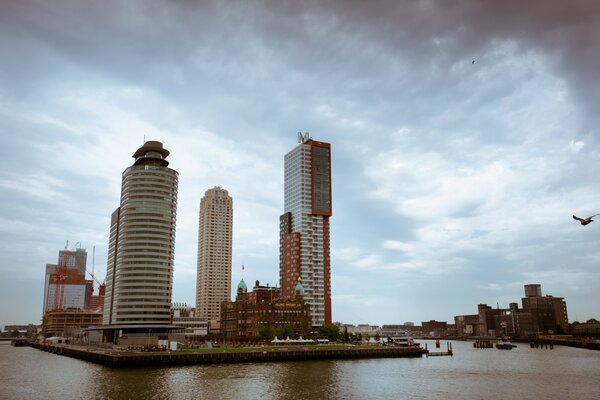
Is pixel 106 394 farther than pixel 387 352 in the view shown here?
No

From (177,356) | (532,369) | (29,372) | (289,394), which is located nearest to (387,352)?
(532,369)

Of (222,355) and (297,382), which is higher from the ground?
(222,355)

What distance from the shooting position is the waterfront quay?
13238 centimetres

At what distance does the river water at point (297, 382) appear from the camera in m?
87.0

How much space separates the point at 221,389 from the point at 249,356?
61.3 meters

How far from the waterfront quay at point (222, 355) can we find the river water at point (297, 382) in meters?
5.99

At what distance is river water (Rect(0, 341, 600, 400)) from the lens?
8700 centimetres

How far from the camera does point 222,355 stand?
14650 cm

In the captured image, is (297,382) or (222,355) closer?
(297,382)

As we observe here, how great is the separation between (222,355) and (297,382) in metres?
50.5

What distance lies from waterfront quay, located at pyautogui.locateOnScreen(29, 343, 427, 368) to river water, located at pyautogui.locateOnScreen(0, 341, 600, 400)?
19.6 ft

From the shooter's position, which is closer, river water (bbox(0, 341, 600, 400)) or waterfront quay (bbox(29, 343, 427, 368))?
river water (bbox(0, 341, 600, 400))

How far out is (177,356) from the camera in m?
138

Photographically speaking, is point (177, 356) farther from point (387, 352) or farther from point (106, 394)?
point (387, 352)
